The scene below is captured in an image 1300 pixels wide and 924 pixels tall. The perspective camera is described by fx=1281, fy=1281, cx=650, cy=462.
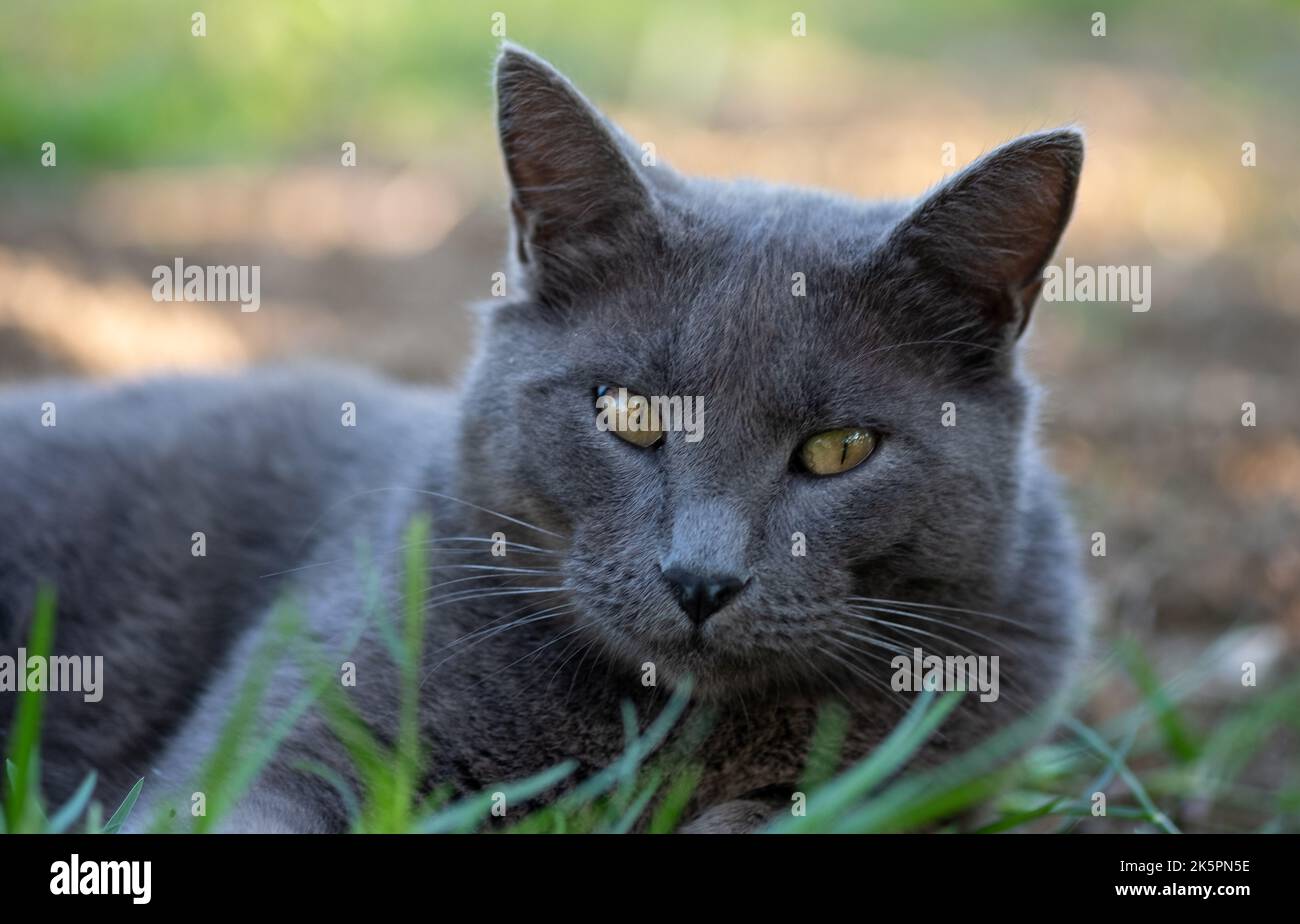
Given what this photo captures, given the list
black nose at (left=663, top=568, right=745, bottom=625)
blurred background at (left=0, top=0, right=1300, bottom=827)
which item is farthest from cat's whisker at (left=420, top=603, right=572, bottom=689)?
blurred background at (left=0, top=0, right=1300, bottom=827)

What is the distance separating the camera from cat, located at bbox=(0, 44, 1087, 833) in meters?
1.79

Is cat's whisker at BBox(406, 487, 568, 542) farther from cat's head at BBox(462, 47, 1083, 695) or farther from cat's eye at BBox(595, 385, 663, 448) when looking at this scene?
cat's eye at BBox(595, 385, 663, 448)

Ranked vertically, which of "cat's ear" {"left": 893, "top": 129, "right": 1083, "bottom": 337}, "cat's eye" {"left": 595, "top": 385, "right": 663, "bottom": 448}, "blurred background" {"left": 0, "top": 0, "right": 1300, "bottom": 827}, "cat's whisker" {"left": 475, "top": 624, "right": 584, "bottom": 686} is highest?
"blurred background" {"left": 0, "top": 0, "right": 1300, "bottom": 827}

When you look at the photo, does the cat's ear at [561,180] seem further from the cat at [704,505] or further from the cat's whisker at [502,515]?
the cat's whisker at [502,515]

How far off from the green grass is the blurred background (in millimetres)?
228

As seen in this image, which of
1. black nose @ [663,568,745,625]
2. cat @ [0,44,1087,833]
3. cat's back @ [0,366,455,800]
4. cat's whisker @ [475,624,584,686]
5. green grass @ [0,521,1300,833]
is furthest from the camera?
cat's back @ [0,366,455,800]

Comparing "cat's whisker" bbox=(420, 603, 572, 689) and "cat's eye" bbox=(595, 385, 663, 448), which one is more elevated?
"cat's eye" bbox=(595, 385, 663, 448)

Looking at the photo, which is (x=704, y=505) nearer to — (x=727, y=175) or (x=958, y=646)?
(x=958, y=646)

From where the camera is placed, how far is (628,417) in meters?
1.88

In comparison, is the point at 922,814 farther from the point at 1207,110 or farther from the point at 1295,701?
the point at 1207,110

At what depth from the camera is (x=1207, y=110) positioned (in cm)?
696

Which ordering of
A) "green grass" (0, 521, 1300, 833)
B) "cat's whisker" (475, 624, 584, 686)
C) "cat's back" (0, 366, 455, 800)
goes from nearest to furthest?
"green grass" (0, 521, 1300, 833)
"cat's whisker" (475, 624, 584, 686)
"cat's back" (0, 366, 455, 800)

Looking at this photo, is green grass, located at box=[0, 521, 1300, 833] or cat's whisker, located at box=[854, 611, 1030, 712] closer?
green grass, located at box=[0, 521, 1300, 833]
